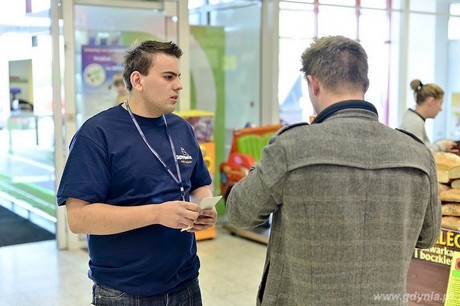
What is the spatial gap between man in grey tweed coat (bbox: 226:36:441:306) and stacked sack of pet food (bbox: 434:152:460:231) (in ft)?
4.44

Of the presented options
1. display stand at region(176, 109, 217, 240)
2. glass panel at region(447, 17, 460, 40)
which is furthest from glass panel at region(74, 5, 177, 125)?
glass panel at region(447, 17, 460, 40)

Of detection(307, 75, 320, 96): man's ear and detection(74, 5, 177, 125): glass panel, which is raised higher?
detection(74, 5, 177, 125): glass panel

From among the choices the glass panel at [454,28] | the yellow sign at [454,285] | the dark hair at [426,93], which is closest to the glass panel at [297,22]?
the glass panel at [454,28]

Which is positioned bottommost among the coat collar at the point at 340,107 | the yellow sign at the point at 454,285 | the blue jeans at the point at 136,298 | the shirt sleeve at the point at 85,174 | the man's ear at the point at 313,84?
the yellow sign at the point at 454,285

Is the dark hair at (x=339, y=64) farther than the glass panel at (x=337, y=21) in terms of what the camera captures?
No

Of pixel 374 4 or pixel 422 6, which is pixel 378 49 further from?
pixel 422 6

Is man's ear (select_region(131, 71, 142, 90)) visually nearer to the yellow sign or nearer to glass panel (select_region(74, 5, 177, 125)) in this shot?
the yellow sign

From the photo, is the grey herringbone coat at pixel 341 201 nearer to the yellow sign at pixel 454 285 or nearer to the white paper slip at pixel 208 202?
the white paper slip at pixel 208 202

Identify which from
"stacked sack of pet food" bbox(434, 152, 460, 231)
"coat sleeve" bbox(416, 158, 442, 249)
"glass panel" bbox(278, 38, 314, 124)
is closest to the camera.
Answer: "coat sleeve" bbox(416, 158, 442, 249)

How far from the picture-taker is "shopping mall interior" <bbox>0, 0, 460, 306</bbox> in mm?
5555

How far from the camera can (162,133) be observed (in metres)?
2.32

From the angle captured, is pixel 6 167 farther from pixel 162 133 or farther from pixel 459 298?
pixel 459 298

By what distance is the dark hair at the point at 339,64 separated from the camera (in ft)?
5.44

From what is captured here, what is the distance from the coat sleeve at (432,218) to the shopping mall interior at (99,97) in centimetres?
246
